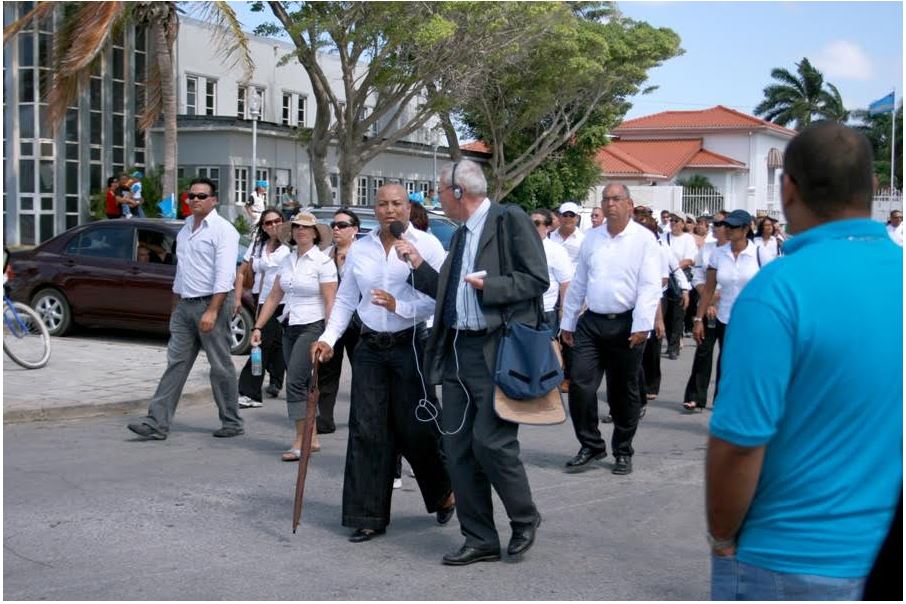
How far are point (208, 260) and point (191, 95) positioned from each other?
3344cm

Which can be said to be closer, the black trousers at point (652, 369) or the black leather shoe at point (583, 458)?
the black leather shoe at point (583, 458)

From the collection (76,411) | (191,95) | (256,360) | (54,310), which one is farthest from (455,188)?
(191,95)

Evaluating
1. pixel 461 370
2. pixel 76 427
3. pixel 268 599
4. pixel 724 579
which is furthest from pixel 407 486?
pixel 724 579

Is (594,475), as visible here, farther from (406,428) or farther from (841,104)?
(841,104)

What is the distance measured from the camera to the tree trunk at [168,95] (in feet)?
77.4

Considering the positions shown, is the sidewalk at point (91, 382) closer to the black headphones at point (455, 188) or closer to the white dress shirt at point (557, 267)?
the white dress shirt at point (557, 267)

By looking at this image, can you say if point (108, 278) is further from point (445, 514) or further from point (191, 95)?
point (191, 95)

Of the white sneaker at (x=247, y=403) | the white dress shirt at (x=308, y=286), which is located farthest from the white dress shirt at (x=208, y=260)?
the white sneaker at (x=247, y=403)

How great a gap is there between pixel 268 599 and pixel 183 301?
173 inches

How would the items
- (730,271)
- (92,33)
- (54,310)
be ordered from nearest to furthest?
(730,271)
(54,310)
(92,33)

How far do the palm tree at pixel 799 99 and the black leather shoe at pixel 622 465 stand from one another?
95287mm

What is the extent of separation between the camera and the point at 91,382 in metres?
11.5

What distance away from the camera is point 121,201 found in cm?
2311

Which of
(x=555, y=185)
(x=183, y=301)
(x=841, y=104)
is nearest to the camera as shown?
(x=183, y=301)
